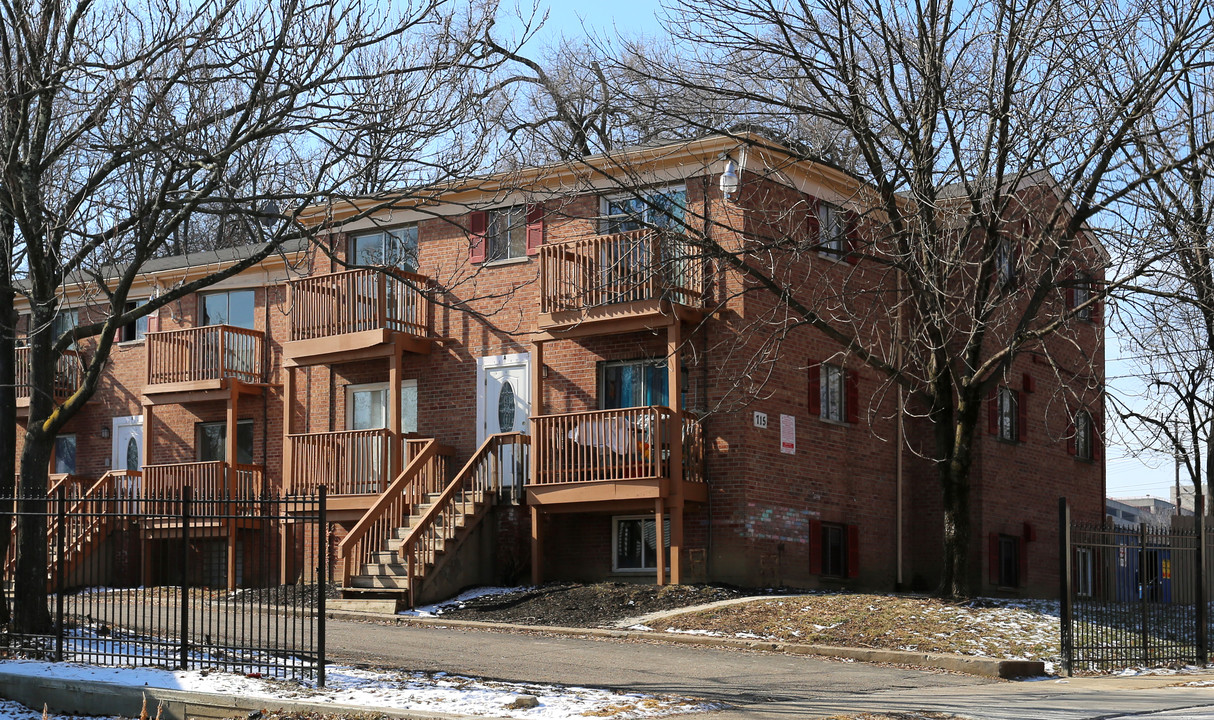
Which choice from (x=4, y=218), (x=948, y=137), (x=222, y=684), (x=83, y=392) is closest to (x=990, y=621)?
(x=948, y=137)

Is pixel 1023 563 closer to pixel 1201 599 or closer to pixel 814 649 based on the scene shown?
pixel 1201 599

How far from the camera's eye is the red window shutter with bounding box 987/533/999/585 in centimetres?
2525

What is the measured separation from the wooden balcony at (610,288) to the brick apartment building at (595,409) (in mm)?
49

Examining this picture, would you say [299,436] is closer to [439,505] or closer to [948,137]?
[439,505]

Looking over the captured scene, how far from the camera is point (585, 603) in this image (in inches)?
771

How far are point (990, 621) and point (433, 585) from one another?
28.1 feet

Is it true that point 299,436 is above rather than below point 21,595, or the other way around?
above

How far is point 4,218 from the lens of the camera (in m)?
14.9

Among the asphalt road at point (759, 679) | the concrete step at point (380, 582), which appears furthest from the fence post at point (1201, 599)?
the concrete step at point (380, 582)

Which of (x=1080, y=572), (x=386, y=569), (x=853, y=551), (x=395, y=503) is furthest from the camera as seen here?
(x=853, y=551)

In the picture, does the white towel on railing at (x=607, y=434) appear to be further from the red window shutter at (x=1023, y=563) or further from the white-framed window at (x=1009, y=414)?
the red window shutter at (x=1023, y=563)

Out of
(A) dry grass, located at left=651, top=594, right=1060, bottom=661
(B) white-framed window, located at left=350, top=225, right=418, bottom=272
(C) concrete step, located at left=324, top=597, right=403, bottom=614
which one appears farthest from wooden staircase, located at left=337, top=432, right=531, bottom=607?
(A) dry grass, located at left=651, top=594, right=1060, bottom=661

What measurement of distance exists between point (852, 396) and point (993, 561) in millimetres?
4241

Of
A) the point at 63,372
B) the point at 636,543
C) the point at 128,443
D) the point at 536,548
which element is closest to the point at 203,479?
the point at 128,443
